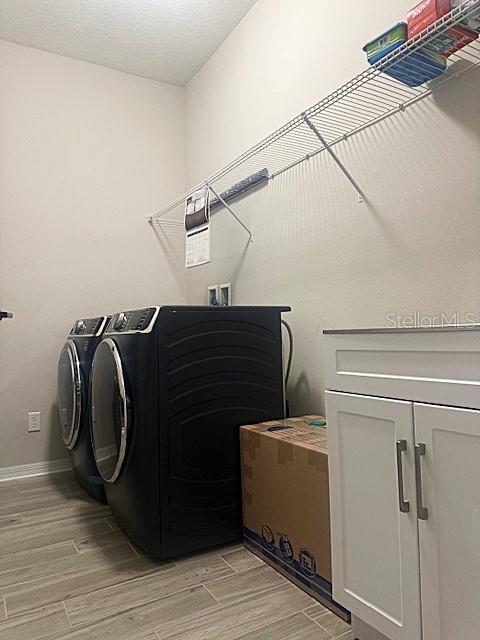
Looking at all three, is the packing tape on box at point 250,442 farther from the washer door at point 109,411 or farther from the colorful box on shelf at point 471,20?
the colorful box on shelf at point 471,20

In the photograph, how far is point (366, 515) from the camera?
1.17 m

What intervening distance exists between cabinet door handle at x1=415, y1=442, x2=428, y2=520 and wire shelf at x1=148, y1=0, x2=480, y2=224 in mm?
1110

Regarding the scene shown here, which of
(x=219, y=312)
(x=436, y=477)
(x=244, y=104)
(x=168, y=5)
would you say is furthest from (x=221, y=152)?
(x=436, y=477)

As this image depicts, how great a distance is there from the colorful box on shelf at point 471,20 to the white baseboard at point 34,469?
300cm

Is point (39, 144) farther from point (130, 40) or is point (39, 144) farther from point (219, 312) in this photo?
point (219, 312)

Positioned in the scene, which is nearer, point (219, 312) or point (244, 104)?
point (219, 312)

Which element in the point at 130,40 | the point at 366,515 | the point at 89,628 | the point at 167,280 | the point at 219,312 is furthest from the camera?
the point at 167,280

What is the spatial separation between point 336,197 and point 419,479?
4.41 feet

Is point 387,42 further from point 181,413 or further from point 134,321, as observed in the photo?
point 181,413

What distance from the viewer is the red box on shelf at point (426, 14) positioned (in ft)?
4.37

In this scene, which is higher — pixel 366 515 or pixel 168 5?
pixel 168 5

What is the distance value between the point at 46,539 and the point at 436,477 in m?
1.70

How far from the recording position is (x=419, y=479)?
103 centimetres

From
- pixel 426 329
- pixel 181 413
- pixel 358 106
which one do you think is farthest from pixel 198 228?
pixel 426 329
